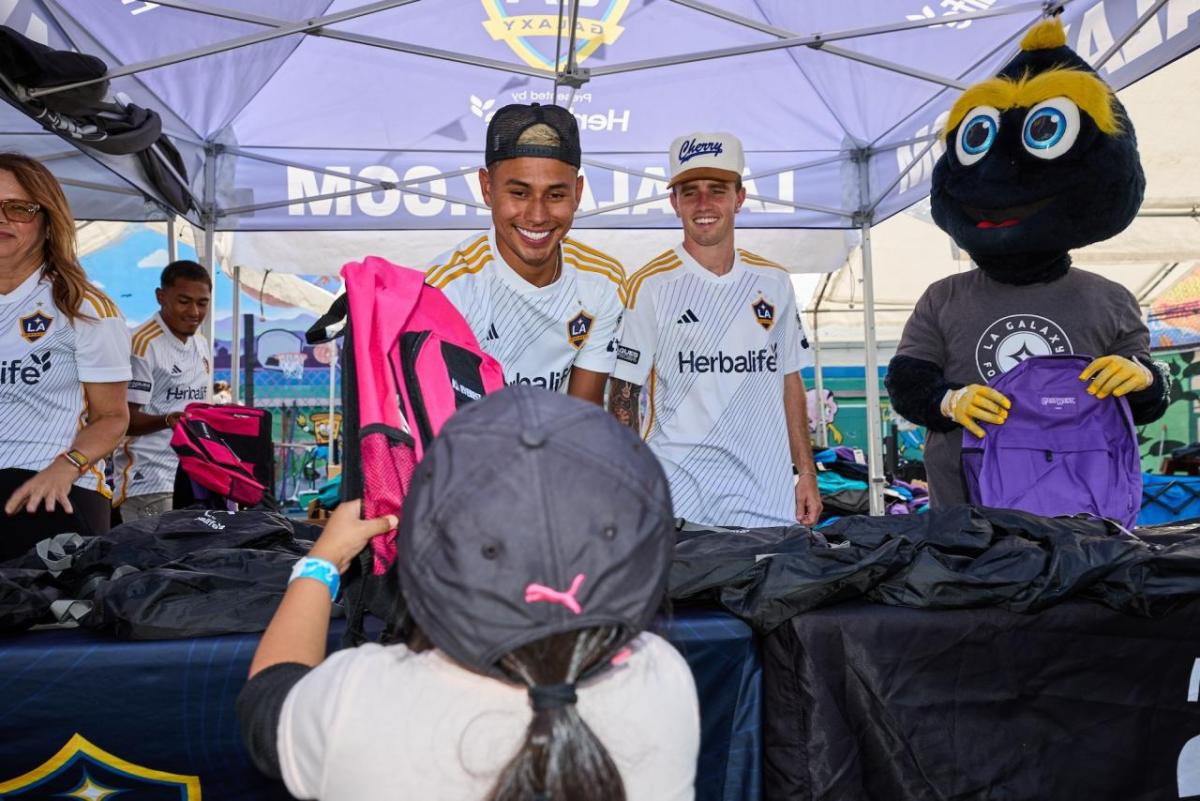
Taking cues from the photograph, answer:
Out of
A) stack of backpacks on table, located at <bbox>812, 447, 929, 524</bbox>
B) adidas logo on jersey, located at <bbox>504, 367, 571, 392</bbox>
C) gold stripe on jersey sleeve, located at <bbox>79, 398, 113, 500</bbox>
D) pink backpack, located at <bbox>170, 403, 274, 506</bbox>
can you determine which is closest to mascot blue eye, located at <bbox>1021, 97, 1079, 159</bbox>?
adidas logo on jersey, located at <bbox>504, 367, 571, 392</bbox>

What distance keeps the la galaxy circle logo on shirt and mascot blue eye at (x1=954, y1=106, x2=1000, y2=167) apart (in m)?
0.47

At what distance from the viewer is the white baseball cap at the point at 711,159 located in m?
2.69

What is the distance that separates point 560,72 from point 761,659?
3325mm

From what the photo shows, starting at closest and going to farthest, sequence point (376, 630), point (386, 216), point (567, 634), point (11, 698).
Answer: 1. point (567, 634)
2. point (11, 698)
3. point (376, 630)
4. point (386, 216)

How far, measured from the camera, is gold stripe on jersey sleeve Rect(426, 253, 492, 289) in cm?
209

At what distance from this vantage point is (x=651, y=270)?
2725 millimetres

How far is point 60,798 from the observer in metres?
1.52

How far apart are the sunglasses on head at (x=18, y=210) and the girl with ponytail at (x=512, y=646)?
1.66 m

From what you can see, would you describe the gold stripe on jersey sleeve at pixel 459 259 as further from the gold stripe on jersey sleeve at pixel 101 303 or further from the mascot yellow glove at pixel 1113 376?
the mascot yellow glove at pixel 1113 376

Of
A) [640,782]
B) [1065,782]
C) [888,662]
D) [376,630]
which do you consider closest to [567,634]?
[640,782]

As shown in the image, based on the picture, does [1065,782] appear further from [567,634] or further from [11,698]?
[11,698]

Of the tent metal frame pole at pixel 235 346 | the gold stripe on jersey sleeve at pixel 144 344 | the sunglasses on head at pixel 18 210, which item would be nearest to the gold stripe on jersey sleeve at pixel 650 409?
the sunglasses on head at pixel 18 210

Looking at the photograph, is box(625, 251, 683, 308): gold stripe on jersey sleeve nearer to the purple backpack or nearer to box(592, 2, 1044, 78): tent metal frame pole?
the purple backpack

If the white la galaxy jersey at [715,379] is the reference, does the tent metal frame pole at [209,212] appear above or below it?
above
